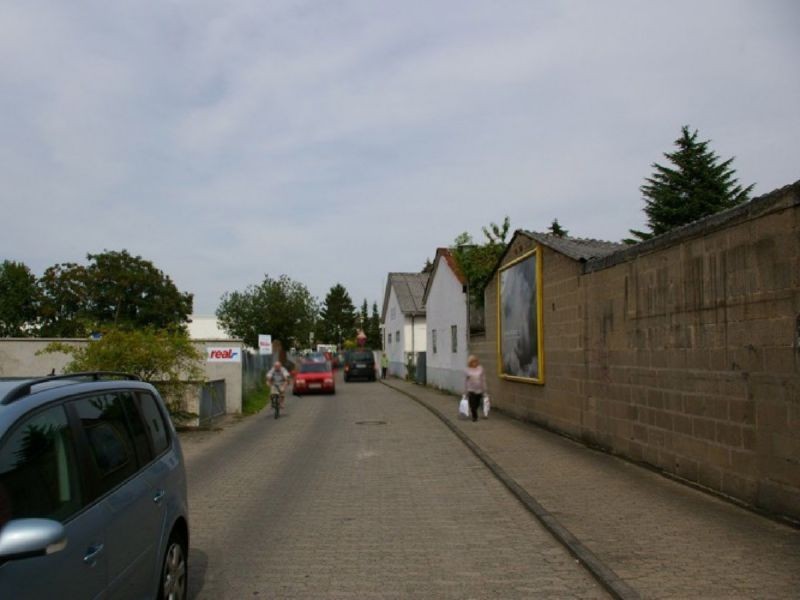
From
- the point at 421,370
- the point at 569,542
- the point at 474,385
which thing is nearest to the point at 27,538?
the point at 569,542

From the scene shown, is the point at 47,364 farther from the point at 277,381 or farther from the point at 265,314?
the point at 265,314

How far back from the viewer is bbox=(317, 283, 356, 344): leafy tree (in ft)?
372

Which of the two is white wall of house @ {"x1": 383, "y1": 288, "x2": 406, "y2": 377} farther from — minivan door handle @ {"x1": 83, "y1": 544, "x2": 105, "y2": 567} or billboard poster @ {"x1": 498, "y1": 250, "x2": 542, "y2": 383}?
minivan door handle @ {"x1": 83, "y1": 544, "x2": 105, "y2": 567}

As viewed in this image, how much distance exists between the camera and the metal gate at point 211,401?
17.4 m

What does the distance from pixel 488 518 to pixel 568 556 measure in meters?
1.59

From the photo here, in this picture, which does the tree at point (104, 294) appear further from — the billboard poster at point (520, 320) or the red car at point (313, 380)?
the billboard poster at point (520, 320)

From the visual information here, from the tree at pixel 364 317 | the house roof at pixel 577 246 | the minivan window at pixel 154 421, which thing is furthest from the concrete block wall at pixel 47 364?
the tree at pixel 364 317

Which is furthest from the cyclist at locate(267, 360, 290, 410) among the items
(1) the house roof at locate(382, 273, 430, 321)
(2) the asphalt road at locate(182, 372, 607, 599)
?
A: (1) the house roof at locate(382, 273, 430, 321)

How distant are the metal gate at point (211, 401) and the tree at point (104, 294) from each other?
3968 cm

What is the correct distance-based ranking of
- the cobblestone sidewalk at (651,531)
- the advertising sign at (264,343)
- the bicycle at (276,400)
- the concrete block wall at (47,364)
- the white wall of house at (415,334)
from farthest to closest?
1. the white wall of house at (415,334)
2. the advertising sign at (264,343)
3. the concrete block wall at (47,364)
4. the bicycle at (276,400)
5. the cobblestone sidewalk at (651,531)

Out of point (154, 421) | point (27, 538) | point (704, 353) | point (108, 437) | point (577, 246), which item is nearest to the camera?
point (27, 538)

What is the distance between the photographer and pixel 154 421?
4.84 metres

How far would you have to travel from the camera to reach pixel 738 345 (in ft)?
24.7

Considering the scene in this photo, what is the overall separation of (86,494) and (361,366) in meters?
41.2
